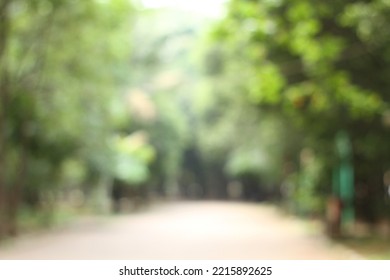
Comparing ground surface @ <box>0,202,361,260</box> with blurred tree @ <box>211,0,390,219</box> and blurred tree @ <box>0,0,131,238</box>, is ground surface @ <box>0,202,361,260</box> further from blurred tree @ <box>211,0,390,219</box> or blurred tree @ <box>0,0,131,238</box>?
Answer: blurred tree @ <box>211,0,390,219</box>

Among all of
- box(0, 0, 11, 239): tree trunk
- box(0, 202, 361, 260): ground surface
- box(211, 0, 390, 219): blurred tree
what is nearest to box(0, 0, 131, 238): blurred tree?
box(0, 0, 11, 239): tree trunk

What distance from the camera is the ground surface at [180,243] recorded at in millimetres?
10680

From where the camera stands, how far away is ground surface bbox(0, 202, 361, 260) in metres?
10.7

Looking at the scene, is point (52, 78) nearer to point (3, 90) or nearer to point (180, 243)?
point (3, 90)

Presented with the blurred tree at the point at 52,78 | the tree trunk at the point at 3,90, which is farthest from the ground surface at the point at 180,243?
the blurred tree at the point at 52,78

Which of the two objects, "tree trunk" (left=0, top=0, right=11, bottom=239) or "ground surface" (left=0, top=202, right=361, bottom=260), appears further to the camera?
"tree trunk" (left=0, top=0, right=11, bottom=239)

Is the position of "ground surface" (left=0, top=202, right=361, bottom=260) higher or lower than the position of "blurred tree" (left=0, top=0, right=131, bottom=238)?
lower

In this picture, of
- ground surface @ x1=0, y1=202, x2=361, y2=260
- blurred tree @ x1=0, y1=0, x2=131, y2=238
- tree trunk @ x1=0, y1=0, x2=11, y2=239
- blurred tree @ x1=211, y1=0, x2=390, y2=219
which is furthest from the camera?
blurred tree @ x1=0, y1=0, x2=131, y2=238

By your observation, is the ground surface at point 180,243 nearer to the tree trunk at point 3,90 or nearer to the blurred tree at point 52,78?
the tree trunk at point 3,90

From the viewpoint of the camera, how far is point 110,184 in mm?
25594

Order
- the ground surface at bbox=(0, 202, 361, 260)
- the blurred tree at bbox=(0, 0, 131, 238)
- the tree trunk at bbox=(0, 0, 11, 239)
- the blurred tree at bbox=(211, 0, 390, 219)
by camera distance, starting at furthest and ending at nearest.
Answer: the blurred tree at bbox=(0, 0, 131, 238)
the tree trunk at bbox=(0, 0, 11, 239)
the ground surface at bbox=(0, 202, 361, 260)
the blurred tree at bbox=(211, 0, 390, 219)

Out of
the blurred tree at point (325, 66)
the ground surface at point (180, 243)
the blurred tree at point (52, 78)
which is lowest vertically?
the ground surface at point (180, 243)

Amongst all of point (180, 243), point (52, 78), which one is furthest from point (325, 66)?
point (52, 78)

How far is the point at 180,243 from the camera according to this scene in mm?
12781
